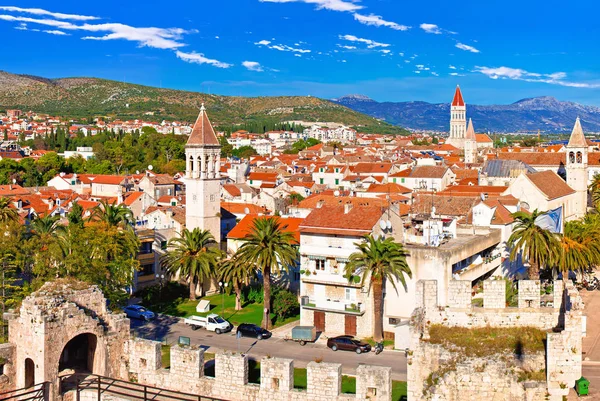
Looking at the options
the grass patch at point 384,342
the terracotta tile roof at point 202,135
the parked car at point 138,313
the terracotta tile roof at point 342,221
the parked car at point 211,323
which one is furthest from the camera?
the terracotta tile roof at point 202,135

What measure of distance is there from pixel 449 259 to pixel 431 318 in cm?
1770

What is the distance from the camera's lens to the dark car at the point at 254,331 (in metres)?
38.0

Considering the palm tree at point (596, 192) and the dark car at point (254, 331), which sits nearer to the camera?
the dark car at point (254, 331)

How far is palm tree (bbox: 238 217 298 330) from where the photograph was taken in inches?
1602

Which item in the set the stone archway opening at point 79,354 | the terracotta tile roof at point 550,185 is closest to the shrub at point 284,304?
the stone archway opening at point 79,354

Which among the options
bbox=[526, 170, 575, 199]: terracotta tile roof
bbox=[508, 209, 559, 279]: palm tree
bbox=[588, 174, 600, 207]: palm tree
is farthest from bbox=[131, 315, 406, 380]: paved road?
bbox=[588, 174, 600, 207]: palm tree

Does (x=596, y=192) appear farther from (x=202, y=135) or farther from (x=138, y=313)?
(x=138, y=313)

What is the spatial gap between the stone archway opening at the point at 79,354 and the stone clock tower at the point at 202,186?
3354 centimetres

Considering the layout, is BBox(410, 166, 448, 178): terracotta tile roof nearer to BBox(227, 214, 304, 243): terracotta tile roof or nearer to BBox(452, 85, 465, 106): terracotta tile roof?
BBox(227, 214, 304, 243): terracotta tile roof

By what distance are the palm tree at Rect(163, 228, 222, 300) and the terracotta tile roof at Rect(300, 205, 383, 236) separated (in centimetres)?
970

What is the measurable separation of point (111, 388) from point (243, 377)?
3444 mm

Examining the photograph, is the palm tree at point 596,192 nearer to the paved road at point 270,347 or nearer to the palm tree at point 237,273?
the palm tree at point 237,273

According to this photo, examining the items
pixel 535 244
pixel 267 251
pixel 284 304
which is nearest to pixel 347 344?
pixel 284 304

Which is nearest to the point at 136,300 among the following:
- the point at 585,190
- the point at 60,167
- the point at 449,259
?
the point at 449,259
